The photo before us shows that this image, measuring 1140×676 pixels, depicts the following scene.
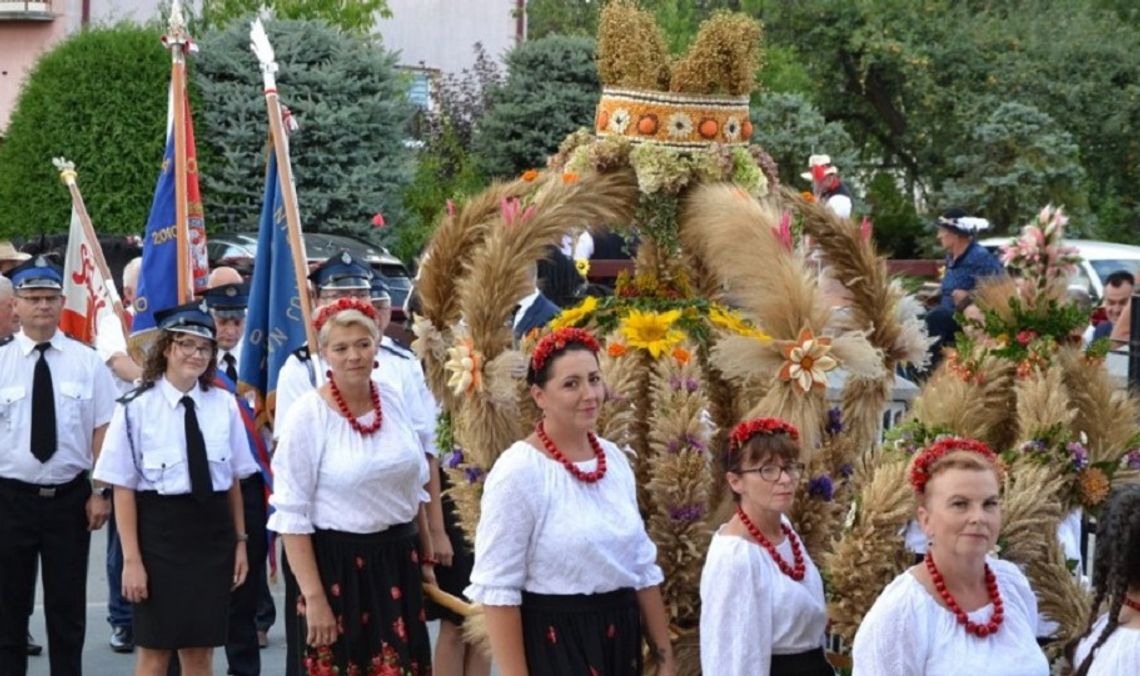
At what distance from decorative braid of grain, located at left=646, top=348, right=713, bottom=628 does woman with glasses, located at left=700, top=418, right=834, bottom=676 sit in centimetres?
73

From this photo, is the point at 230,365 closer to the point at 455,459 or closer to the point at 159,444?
the point at 159,444

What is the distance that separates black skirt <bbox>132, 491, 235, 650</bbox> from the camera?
7.49 m

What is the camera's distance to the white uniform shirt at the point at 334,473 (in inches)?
257

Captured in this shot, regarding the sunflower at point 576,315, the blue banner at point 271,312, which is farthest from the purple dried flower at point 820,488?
the blue banner at point 271,312

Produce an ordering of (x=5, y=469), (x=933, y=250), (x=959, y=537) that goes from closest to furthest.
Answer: (x=959, y=537)
(x=5, y=469)
(x=933, y=250)

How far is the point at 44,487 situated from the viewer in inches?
324

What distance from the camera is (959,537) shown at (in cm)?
454

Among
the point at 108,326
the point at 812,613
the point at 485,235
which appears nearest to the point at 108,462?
the point at 485,235

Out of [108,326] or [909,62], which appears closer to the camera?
[108,326]

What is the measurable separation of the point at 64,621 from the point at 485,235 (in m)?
2.90

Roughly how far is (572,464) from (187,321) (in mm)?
2638

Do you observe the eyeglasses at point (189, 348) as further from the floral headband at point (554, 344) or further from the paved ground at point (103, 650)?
the floral headband at point (554, 344)

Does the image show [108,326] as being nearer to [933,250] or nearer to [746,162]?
[746,162]

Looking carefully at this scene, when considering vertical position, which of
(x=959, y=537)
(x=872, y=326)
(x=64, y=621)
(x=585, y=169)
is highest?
(x=585, y=169)
